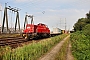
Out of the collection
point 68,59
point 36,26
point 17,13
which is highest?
point 17,13

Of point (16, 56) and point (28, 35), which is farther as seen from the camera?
point (28, 35)

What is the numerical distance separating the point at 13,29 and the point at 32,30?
34758mm

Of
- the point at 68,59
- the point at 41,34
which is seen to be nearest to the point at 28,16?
the point at 41,34

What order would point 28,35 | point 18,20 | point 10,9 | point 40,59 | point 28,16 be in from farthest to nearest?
1. point 28,16
2. point 18,20
3. point 10,9
4. point 28,35
5. point 40,59

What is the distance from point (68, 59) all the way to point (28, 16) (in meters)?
72.0

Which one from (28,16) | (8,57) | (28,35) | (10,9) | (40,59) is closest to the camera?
(8,57)

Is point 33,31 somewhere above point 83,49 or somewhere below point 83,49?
above

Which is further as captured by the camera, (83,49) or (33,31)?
(33,31)

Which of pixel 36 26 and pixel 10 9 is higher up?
pixel 10 9

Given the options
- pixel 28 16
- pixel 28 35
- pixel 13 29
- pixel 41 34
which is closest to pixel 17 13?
pixel 13 29

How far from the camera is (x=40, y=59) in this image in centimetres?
1417

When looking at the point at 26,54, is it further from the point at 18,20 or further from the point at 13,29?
the point at 13,29

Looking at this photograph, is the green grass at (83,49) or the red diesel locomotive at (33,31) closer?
the green grass at (83,49)

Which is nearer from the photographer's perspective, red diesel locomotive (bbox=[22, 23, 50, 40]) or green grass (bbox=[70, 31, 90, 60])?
green grass (bbox=[70, 31, 90, 60])
